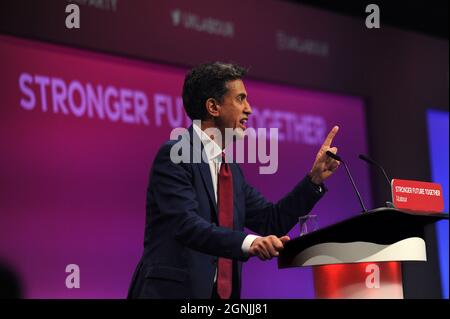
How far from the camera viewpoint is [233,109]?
8.93 ft

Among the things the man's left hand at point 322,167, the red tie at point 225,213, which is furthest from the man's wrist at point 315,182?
the red tie at point 225,213

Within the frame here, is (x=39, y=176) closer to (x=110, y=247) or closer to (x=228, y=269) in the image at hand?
(x=110, y=247)

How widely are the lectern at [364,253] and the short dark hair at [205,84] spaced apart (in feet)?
2.66

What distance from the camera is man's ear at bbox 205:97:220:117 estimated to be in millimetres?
2729

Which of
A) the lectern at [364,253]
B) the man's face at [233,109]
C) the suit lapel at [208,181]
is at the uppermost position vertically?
the man's face at [233,109]

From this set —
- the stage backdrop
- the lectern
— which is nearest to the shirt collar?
the lectern

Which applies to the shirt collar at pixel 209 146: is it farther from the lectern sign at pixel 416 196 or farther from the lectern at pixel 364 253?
the lectern sign at pixel 416 196

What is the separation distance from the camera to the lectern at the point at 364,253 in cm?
211

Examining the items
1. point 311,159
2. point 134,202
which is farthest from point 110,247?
point 311,159

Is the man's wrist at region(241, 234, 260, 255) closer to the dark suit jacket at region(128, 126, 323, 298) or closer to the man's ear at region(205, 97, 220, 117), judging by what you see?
the dark suit jacket at region(128, 126, 323, 298)

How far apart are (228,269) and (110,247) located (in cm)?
168

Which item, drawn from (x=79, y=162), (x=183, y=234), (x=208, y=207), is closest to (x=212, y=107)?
(x=208, y=207)

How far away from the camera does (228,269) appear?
2525 millimetres

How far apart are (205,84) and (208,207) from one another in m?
0.52
